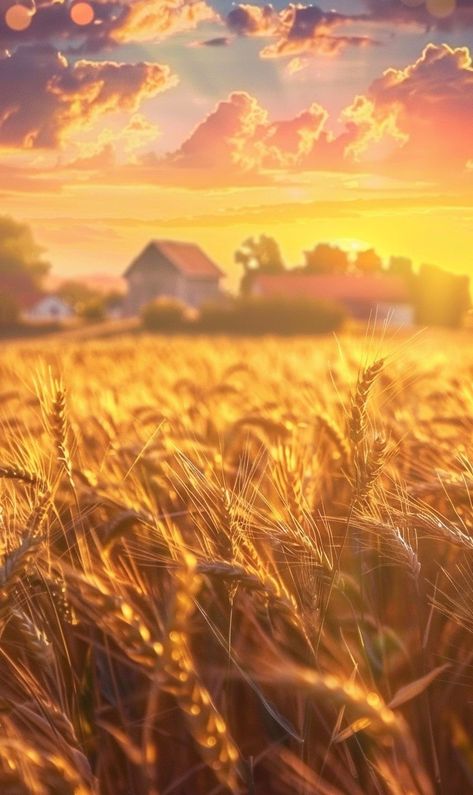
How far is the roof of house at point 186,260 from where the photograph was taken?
1645 inches

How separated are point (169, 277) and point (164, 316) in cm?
652

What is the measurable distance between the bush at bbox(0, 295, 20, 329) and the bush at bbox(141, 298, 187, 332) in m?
5.12

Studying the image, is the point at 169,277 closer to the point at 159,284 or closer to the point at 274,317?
the point at 159,284

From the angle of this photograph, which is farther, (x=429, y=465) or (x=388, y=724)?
(x=429, y=465)

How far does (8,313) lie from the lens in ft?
121

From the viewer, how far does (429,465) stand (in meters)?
2.60

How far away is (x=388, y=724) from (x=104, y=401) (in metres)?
2.71

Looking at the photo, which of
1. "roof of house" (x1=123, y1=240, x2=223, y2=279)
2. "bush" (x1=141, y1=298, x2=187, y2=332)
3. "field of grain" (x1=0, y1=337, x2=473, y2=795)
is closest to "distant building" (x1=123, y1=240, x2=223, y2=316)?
"roof of house" (x1=123, y1=240, x2=223, y2=279)

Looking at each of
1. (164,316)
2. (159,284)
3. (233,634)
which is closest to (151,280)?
(159,284)

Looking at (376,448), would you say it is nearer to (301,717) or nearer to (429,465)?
(301,717)

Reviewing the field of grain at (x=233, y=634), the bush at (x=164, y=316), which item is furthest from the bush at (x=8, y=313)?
the field of grain at (x=233, y=634)

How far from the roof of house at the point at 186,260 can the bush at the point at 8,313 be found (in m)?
5.60

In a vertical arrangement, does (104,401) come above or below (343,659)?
above

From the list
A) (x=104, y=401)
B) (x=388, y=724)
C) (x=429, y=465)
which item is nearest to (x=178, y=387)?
(x=104, y=401)
